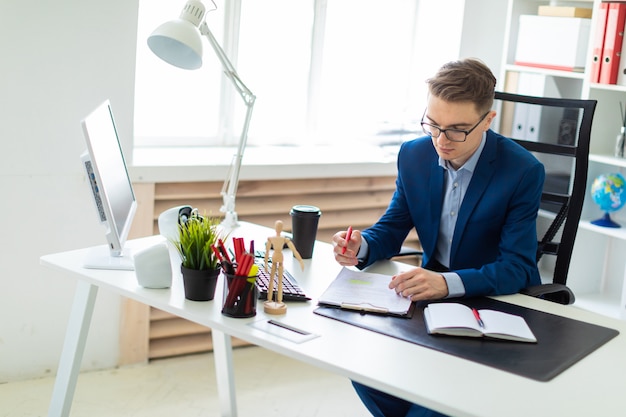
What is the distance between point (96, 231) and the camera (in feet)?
10.4

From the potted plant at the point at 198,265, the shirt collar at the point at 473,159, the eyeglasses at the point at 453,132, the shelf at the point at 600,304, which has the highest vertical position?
the eyeglasses at the point at 453,132

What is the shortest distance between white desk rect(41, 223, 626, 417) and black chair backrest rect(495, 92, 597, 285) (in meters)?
0.56

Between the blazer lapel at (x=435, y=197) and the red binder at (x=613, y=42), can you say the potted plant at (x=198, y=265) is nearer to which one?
the blazer lapel at (x=435, y=197)

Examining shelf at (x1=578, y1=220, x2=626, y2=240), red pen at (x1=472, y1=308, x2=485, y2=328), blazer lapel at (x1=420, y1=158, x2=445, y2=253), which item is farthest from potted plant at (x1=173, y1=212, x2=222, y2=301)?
shelf at (x1=578, y1=220, x2=626, y2=240)

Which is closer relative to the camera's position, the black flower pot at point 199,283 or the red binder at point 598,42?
the black flower pot at point 199,283

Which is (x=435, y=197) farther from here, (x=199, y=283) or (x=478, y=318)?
(x=199, y=283)

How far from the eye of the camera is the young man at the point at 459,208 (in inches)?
84.6

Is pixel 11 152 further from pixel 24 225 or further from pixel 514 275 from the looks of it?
pixel 514 275

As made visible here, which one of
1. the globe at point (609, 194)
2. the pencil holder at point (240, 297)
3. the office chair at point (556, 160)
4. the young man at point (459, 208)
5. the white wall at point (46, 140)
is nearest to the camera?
the pencil holder at point (240, 297)

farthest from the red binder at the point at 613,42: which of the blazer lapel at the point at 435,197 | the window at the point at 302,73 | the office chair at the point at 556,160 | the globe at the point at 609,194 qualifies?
the blazer lapel at the point at 435,197

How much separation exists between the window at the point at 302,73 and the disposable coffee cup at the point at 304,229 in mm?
1358

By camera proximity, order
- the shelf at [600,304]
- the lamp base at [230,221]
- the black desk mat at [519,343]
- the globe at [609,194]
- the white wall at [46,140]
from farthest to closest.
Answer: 1. the shelf at [600,304]
2. the globe at [609,194]
3. the white wall at [46,140]
4. the lamp base at [230,221]
5. the black desk mat at [519,343]

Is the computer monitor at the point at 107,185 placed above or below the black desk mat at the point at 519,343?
above

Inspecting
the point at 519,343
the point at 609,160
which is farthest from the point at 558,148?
the point at 519,343
